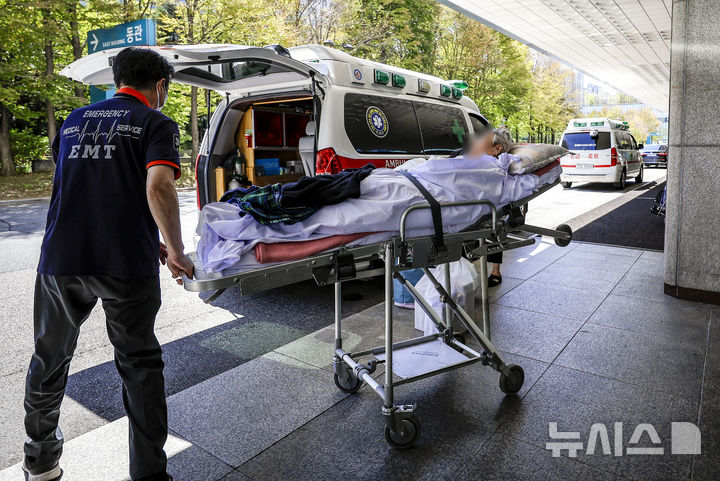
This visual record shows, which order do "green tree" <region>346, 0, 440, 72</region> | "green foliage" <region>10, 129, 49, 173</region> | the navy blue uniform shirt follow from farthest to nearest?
1. "green foliage" <region>10, 129, 49, 173</region>
2. "green tree" <region>346, 0, 440, 72</region>
3. the navy blue uniform shirt

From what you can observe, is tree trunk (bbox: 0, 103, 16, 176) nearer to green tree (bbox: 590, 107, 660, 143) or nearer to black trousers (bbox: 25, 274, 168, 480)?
black trousers (bbox: 25, 274, 168, 480)

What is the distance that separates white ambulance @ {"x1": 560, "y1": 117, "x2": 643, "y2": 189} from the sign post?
12722mm

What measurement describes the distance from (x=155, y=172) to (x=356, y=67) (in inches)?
144

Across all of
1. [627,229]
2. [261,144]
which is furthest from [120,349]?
[627,229]

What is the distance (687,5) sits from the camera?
4.99m

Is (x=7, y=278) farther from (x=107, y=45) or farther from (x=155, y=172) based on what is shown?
(x=107, y=45)

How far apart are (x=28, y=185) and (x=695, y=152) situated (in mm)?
18648

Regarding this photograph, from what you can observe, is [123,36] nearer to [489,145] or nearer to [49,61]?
[49,61]

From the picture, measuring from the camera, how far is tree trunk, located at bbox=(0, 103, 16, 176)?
63.9ft

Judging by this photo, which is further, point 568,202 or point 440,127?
point 568,202

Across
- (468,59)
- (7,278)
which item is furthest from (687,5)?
(468,59)

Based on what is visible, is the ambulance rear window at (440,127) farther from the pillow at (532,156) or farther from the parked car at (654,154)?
the parked car at (654,154)

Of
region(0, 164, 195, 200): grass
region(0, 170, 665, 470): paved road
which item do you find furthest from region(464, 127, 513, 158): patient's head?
region(0, 164, 195, 200): grass

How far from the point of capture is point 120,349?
7.56 feet
